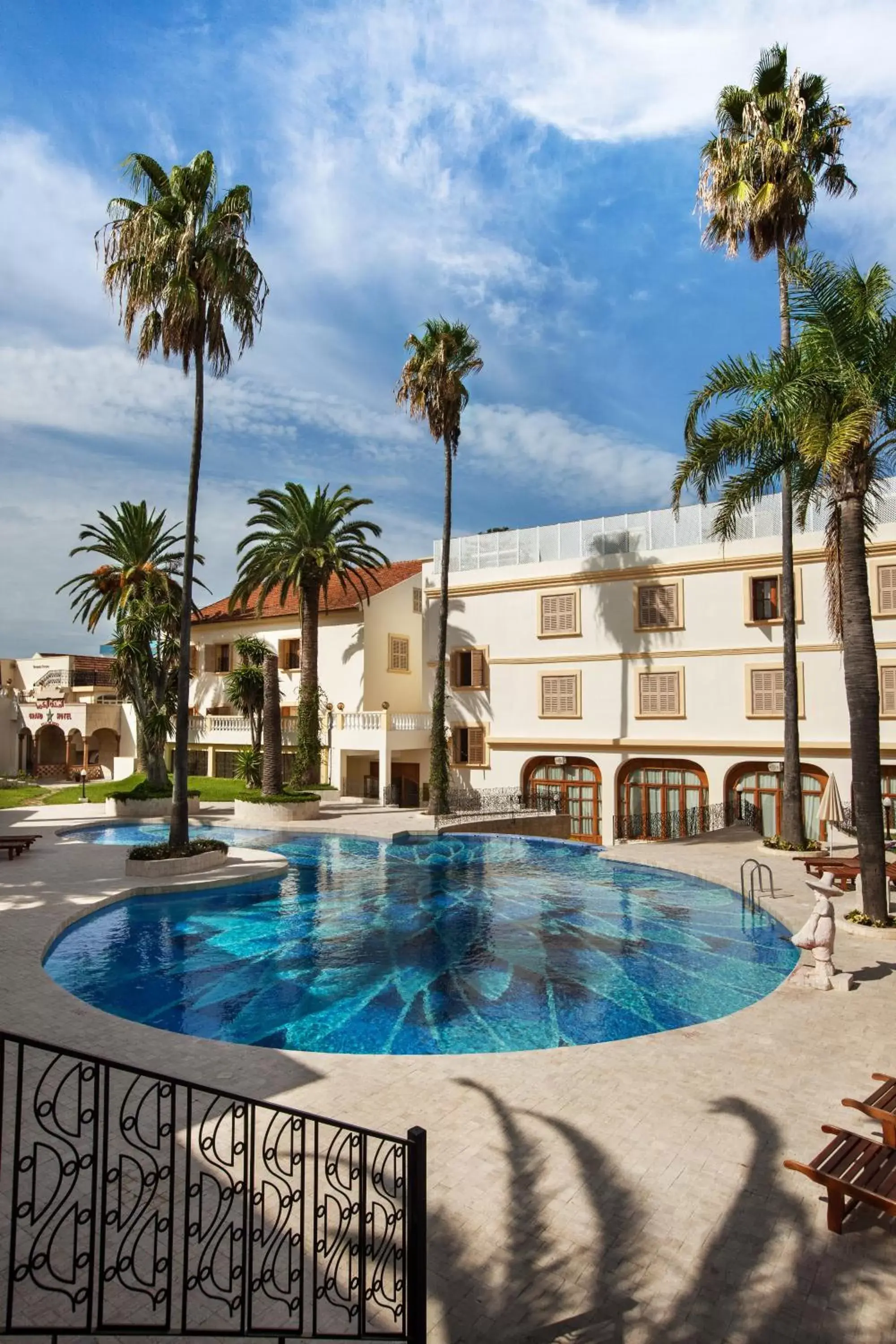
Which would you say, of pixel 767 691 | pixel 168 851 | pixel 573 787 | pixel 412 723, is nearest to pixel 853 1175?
pixel 168 851

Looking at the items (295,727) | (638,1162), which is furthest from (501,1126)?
(295,727)

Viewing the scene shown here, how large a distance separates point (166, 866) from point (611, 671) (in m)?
19.4

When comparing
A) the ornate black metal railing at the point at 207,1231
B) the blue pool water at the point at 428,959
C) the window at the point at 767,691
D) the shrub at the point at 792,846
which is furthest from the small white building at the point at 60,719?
the ornate black metal railing at the point at 207,1231

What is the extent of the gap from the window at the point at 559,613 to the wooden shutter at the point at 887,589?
1106 cm

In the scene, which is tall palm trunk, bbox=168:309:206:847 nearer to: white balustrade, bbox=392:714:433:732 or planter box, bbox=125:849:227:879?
planter box, bbox=125:849:227:879

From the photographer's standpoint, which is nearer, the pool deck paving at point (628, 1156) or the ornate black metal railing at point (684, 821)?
the pool deck paving at point (628, 1156)

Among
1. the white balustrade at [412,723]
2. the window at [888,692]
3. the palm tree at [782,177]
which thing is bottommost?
the white balustrade at [412,723]

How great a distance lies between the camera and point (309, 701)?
122 ft

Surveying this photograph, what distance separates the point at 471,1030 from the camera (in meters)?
11.0

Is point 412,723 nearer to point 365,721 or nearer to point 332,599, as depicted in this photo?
point 365,721

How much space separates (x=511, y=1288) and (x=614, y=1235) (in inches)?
36.8

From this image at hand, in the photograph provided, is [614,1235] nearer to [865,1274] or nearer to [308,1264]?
[865,1274]

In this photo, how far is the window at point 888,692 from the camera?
27.0m

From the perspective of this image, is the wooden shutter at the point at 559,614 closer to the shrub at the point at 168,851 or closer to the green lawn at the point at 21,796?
the shrub at the point at 168,851
